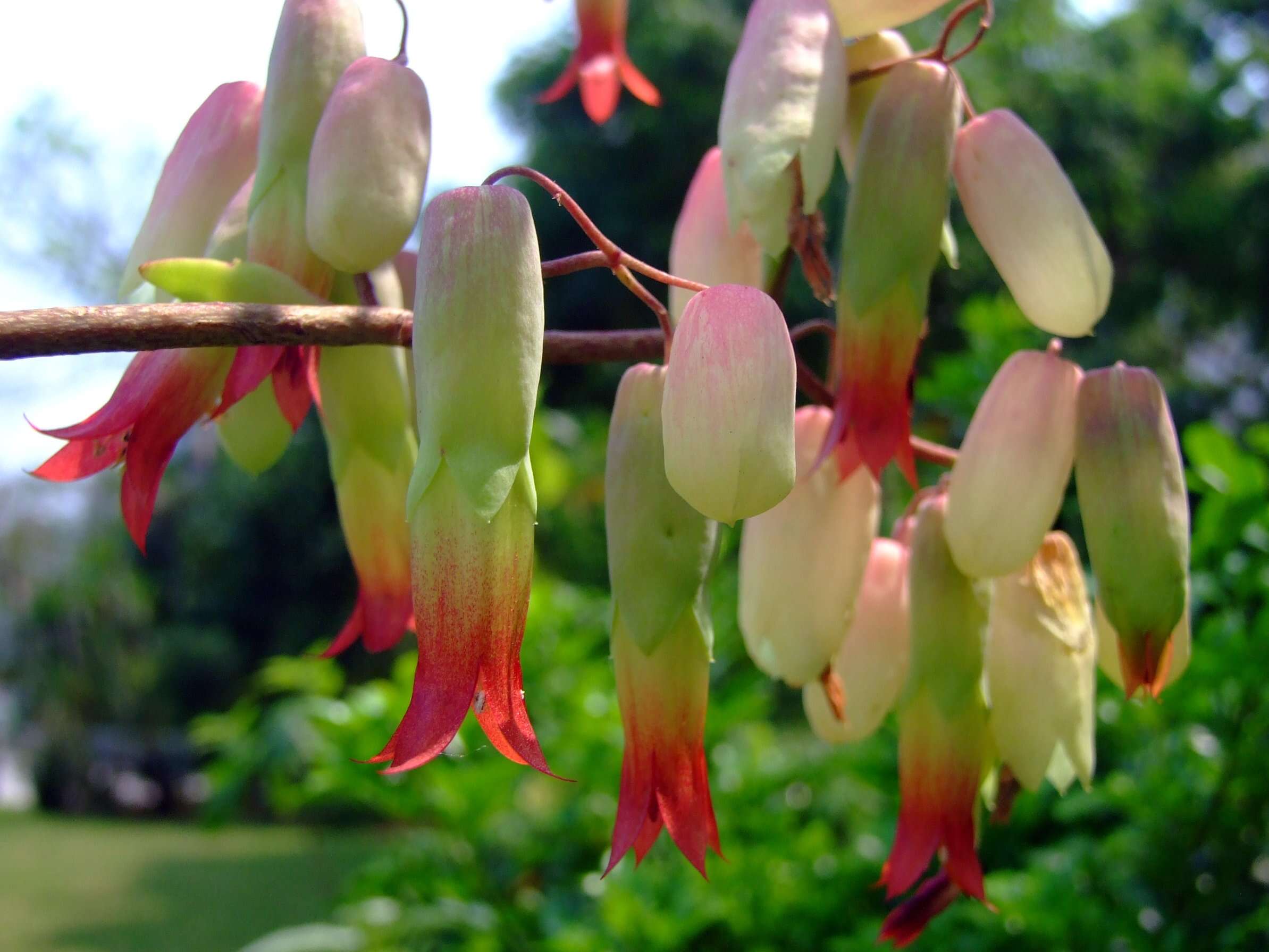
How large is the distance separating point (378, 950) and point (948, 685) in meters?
0.86

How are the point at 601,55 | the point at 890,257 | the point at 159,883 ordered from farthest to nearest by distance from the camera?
1. the point at 159,883
2. the point at 601,55
3. the point at 890,257

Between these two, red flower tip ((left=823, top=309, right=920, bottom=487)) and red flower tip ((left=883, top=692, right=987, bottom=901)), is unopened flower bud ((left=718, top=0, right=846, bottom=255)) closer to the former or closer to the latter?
red flower tip ((left=823, top=309, right=920, bottom=487))

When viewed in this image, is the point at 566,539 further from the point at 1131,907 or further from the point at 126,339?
the point at 126,339

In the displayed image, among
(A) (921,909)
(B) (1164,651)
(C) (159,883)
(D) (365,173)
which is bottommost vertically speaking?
(C) (159,883)

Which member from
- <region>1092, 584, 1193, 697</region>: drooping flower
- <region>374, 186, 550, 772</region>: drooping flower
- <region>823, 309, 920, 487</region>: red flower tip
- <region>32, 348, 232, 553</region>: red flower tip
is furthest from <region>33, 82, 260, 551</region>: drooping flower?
<region>1092, 584, 1193, 697</region>: drooping flower

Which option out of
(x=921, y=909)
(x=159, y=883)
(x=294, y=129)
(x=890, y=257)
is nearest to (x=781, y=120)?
(x=890, y=257)

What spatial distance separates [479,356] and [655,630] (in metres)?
0.11

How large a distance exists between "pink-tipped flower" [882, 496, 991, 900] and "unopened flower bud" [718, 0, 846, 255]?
139mm

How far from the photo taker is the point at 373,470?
0.38m

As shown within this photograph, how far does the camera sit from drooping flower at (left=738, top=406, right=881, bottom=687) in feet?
1.37

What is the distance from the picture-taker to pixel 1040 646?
419 millimetres

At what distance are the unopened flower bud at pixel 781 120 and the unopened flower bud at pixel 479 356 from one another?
0.10 m

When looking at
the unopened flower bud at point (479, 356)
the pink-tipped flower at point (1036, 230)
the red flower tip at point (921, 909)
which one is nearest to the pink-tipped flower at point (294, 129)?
the unopened flower bud at point (479, 356)

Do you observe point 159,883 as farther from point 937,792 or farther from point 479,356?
point 479,356
